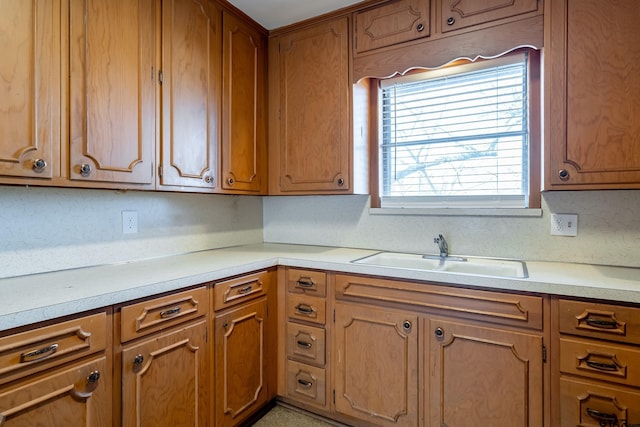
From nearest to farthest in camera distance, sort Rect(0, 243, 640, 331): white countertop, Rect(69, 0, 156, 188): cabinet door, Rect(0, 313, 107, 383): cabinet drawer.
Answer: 1. Rect(0, 313, 107, 383): cabinet drawer
2. Rect(0, 243, 640, 331): white countertop
3. Rect(69, 0, 156, 188): cabinet door

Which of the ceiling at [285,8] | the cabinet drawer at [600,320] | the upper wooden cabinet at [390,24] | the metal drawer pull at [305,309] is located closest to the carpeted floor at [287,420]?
the metal drawer pull at [305,309]

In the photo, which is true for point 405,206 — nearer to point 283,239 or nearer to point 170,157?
point 283,239

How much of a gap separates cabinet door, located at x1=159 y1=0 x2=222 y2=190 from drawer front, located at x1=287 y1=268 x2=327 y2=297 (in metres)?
0.67

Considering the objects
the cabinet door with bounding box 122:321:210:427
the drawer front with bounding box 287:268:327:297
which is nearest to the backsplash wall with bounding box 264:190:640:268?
the drawer front with bounding box 287:268:327:297

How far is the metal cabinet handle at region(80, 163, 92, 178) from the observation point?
1.32 m

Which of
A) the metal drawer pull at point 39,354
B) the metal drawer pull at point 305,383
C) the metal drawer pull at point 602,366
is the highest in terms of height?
the metal drawer pull at point 39,354

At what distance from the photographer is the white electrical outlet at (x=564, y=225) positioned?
1710 mm

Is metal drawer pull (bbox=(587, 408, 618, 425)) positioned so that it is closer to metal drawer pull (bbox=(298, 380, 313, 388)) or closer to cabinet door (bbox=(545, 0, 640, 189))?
cabinet door (bbox=(545, 0, 640, 189))

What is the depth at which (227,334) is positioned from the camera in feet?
5.33

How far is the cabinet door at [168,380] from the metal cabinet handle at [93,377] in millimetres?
88

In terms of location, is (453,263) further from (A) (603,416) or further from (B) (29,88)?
(B) (29,88)

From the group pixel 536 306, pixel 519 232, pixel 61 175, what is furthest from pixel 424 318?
pixel 61 175

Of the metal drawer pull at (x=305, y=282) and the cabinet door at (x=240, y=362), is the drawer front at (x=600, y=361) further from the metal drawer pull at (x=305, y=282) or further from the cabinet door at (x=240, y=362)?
the cabinet door at (x=240, y=362)

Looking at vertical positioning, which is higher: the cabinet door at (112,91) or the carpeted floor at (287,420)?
the cabinet door at (112,91)
